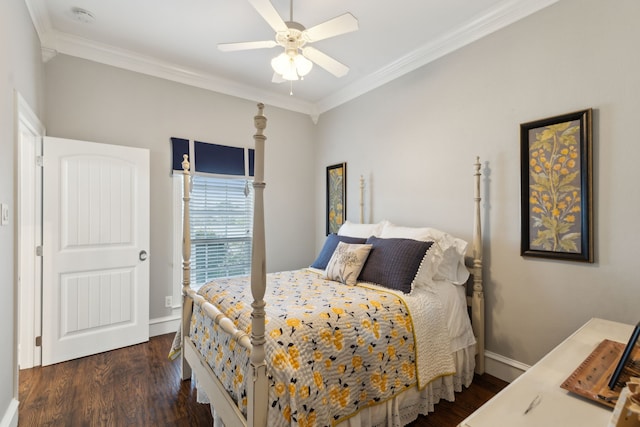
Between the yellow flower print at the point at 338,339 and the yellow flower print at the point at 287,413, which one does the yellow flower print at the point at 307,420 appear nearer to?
the yellow flower print at the point at 287,413

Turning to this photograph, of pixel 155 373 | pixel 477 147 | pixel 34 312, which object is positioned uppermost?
pixel 477 147

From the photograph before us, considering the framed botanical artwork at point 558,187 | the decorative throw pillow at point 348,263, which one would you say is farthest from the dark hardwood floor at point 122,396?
the framed botanical artwork at point 558,187

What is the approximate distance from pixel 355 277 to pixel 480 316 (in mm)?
1024

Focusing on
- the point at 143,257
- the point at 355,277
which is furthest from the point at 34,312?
the point at 355,277

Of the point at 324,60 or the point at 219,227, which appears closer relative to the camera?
the point at 324,60

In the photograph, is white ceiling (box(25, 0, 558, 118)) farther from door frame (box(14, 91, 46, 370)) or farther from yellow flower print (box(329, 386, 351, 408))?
yellow flower print (box(329, 386, 351, 408))

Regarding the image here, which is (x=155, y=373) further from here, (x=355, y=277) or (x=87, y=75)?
(x=87, y=75)

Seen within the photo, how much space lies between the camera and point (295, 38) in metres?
1.99

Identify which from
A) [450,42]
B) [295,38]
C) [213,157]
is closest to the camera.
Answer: [295,38]

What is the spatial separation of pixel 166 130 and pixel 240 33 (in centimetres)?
136

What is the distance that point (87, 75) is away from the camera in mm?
2959

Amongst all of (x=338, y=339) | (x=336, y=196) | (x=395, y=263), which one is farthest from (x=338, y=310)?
(x=336, y=196)

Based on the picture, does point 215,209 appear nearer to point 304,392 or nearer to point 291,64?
point 291,64

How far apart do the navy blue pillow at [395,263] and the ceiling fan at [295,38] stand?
140 cm
